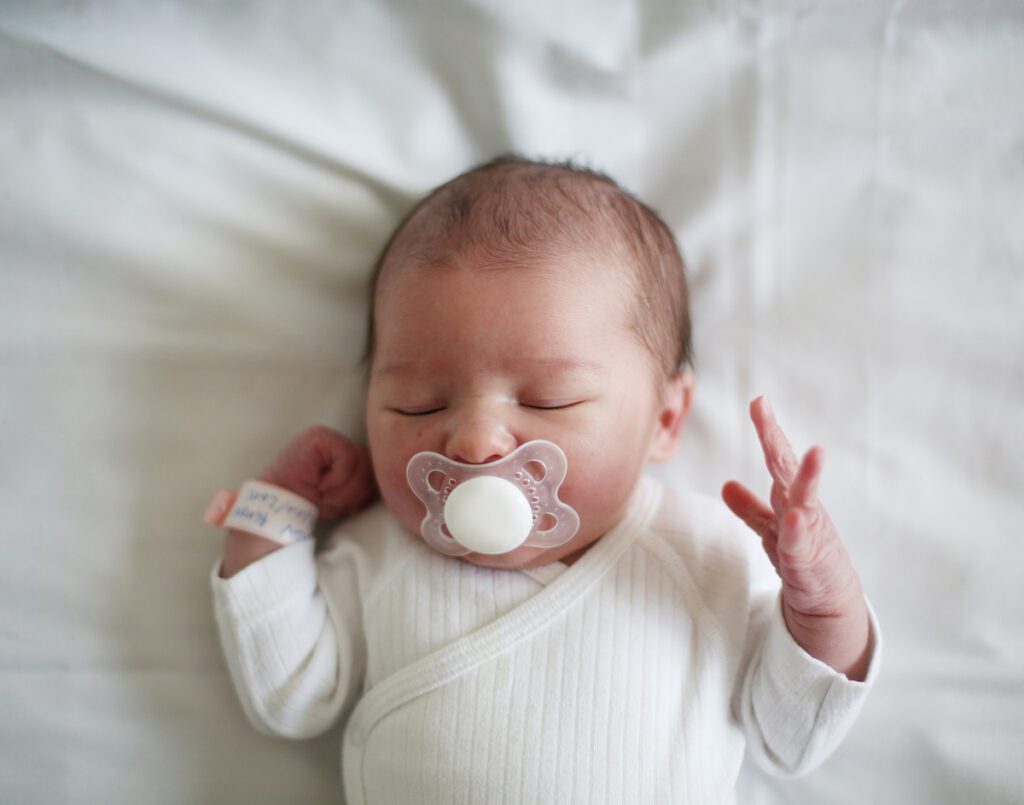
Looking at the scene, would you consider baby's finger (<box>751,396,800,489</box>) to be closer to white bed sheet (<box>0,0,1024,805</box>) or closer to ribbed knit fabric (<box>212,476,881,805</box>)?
ribbed knit fabric (<box>212,476,881,805</box>)

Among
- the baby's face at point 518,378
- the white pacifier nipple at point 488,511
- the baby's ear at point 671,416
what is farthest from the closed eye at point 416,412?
the baby's ear at point 671,416

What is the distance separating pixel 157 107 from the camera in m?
1.49

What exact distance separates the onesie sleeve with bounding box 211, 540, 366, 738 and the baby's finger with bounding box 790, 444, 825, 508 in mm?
751

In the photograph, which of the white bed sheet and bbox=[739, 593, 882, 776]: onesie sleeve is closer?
bbox=[739, 593, 882, 776]: onesie sleeve

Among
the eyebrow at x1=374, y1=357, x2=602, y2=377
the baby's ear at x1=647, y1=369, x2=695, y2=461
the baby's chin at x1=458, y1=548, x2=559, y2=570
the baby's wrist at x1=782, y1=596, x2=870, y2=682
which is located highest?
the eyebrow at x1=374, y1=357, x2=602, y2=377

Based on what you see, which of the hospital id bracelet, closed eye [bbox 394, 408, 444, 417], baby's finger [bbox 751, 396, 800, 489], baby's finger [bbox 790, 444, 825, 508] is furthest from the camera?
the hospital id bracelet

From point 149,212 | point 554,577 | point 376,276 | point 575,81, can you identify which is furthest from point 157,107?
point 554,577

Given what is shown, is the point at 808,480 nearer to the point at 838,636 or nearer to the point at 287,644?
the point at 838,636

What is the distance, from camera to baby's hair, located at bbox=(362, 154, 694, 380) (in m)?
1.18

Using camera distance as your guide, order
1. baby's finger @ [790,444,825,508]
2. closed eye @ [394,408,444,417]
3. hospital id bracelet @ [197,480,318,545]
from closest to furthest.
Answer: baby's finger @ [790,444,825,508] → closed eye @ [394,408,444,417] → hospital id bracelet @ [197,480,318,545]

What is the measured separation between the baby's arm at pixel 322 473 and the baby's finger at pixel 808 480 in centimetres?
75

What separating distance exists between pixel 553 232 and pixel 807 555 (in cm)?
57

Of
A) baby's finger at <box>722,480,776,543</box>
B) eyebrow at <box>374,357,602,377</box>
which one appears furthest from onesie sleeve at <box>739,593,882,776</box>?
eyebrow at <box>374,357,602,377</box>

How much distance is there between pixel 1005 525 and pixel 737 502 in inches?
22.1
